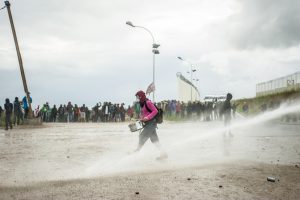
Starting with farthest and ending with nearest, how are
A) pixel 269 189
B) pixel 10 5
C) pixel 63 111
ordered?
pixel 63 111 < pixel 10 5 < pixel 269 189

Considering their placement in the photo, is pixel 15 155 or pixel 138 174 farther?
pixel 15 155

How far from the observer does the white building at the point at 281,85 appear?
166 feet

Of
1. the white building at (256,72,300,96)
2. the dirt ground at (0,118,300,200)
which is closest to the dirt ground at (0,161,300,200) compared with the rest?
the dirt ground at (0,118,300,200)

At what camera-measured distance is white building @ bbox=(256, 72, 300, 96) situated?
5050 centimetres

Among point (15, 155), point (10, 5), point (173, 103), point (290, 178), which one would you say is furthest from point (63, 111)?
point (290, 178)

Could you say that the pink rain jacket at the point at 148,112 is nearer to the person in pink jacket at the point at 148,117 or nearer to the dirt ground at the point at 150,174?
the person in pink jacket at the point at 148,117

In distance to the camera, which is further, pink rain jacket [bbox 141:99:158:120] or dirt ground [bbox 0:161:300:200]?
pink rain jacket [bbox 141:99:158:120]

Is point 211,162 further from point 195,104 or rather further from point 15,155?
point 195,104

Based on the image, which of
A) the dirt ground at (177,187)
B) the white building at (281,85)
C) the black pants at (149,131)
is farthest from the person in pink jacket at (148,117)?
the white building at (281,85)

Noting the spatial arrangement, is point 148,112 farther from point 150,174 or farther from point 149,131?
point 150,174

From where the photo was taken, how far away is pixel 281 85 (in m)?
57.6

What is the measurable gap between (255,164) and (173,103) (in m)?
31.8

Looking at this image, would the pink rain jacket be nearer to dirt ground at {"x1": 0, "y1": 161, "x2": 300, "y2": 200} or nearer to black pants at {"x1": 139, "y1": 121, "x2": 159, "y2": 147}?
black pants at {"x1": 139, "y1": 121, "x2": 159, "y2": 147}

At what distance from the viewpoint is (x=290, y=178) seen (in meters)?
7.71
